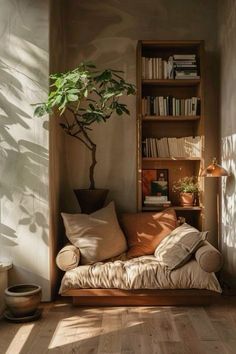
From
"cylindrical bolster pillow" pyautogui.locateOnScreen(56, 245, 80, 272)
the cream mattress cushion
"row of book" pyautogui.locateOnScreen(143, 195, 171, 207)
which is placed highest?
"row of book" pyautogui.locateOnScreen(143, 195, 171, 207)

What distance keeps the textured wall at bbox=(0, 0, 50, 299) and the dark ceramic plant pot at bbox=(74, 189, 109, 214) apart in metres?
0.60

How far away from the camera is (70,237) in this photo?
4.46 m

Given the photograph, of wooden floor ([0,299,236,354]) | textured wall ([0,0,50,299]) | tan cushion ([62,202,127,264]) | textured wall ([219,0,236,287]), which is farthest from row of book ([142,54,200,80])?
wooden floor ([0,299,236,354])

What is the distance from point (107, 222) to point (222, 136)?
5.17ft

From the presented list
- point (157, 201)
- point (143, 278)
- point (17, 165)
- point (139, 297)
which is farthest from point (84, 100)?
point (139, 297)

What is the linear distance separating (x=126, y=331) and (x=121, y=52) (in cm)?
307

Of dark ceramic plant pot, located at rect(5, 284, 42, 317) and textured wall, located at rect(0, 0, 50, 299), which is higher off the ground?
textured wall, located at rect(0, 0, 50, 299)

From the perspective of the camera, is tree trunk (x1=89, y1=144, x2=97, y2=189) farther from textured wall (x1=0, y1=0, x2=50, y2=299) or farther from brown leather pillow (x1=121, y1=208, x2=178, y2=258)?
textured wall (x1=0, y1=0, x2=50, y2=299)

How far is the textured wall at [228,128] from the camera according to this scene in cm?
464

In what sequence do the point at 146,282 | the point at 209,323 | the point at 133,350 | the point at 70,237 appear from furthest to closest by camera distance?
1. the point at 70,237
2. the point at 146,282
3. the point at 209,323
4. the point at 133,350

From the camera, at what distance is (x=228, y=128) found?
189 inches

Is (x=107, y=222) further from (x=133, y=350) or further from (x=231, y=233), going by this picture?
(x=133, y=350)

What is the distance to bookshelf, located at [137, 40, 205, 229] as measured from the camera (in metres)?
4.96

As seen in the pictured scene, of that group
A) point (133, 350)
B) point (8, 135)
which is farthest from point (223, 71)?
point (133, 350)
